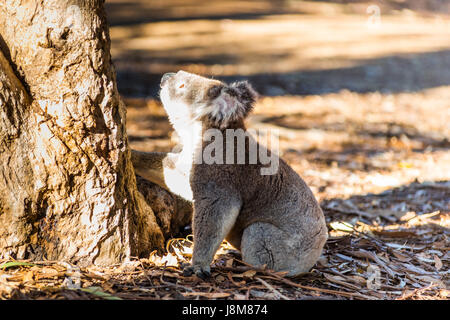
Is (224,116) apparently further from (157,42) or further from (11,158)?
(157,42)

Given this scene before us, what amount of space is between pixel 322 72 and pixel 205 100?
7776mm

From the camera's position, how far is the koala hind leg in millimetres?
2908

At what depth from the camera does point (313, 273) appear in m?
3.01

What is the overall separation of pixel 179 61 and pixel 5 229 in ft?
25.6

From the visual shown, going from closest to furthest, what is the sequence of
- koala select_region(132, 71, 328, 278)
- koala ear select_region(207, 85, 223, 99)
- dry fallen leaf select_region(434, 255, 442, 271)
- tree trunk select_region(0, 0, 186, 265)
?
tree trunk select_region(0, 0, 186, 265), koala select_region(132, 71, 328, 278), koala ear select_region(207, 85, 223, 99), dry fallen leaf select_region(434, 255, 442, 271)

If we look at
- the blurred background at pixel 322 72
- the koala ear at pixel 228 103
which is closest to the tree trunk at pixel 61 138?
the koala ear at pixel 228 103

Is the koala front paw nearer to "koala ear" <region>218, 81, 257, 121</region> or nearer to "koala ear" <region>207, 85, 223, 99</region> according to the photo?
"koala ear" <region>218, 81, 257, 121</region>

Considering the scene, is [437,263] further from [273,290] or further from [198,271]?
[198,271]

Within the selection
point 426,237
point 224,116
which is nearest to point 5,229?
point 224,116

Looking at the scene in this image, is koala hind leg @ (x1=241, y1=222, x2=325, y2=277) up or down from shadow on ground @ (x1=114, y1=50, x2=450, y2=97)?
down

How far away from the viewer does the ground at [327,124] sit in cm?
266

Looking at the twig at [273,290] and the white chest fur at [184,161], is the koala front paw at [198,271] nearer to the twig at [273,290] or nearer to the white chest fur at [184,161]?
the twig at [273,290]

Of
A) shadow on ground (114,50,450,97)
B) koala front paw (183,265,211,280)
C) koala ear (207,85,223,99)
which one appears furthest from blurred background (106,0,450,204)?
koala front paw (183,265,211,280)

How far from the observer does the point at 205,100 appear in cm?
298
